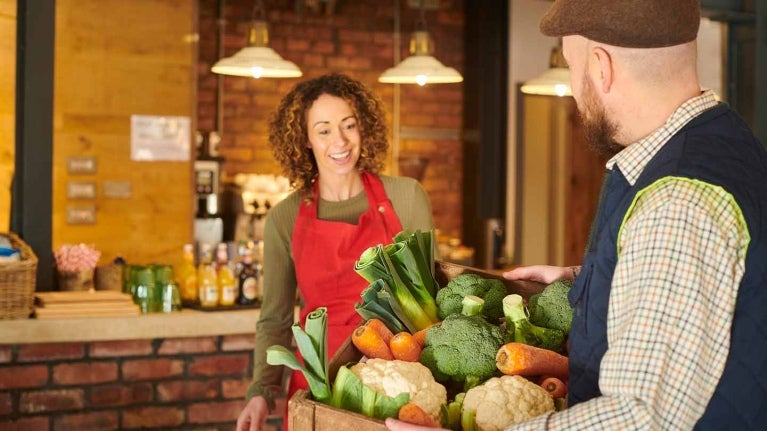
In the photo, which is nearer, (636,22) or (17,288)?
(636,22)

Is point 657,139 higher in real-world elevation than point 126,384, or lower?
higher

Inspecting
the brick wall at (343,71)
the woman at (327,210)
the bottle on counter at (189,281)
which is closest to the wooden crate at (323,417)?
the woman at (327,210)

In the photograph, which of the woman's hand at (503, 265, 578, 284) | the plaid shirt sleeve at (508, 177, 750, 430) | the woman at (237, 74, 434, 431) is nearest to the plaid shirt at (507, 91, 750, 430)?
the plaid shirt sleeve at (508, 177, 750, 430)

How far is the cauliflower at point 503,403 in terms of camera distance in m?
1.76

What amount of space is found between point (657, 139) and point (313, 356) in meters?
0.72

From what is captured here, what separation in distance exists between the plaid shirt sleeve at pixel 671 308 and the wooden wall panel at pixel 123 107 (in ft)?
18.8

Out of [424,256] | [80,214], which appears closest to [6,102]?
[80,214]

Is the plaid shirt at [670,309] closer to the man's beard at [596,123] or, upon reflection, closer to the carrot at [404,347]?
the man's beard at [596,123]

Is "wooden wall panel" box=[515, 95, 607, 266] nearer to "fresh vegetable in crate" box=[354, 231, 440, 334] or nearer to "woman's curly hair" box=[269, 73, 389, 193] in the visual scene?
"woman's curly hair" box=[269, 73, 389, 193]

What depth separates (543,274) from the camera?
2.21m

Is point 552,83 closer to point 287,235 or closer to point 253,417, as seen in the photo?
point 287,235

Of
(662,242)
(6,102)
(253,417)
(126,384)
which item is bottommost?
(126,384)

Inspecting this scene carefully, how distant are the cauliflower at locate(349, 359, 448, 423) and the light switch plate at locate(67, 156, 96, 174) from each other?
5211mm

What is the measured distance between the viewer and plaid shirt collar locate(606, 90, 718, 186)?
157 cm
